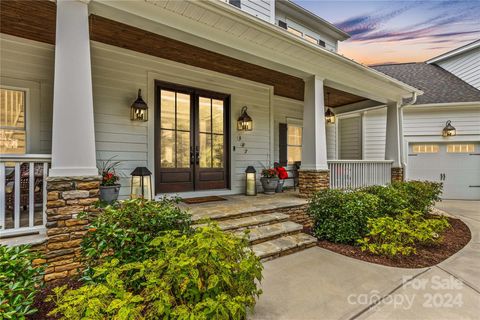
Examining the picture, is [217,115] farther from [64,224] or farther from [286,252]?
[64,224]

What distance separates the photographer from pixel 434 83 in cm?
895

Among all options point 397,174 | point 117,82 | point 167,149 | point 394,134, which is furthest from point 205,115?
point 397,174

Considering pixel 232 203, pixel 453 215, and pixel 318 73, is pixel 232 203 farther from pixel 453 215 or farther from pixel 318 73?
pixel 453 215

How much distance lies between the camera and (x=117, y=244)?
6.41 feet

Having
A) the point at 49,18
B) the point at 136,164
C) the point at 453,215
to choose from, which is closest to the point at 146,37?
the point at 49,18

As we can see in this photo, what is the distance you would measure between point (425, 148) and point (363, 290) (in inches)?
319

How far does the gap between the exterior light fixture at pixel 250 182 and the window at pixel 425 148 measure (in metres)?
6.46

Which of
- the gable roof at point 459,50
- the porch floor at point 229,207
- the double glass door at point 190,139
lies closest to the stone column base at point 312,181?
the porch floor at point 229,207

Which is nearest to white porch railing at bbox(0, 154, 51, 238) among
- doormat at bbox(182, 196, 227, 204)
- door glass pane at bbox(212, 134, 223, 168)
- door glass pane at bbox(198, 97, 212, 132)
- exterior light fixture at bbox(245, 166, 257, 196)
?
doormat at bbox(182, 196, 227, 204)

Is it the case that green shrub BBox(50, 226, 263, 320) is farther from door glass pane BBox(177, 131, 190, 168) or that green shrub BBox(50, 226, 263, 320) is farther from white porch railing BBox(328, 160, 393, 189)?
white porch railing BBox(328, 160, 393, 189)

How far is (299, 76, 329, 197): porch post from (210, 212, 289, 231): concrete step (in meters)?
1.26

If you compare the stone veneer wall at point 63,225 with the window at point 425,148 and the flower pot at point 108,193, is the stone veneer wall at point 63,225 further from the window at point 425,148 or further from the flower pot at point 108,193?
the window at point 425,148

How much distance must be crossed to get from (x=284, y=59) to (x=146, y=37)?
2.41m

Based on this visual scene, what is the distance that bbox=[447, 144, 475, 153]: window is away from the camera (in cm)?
779
